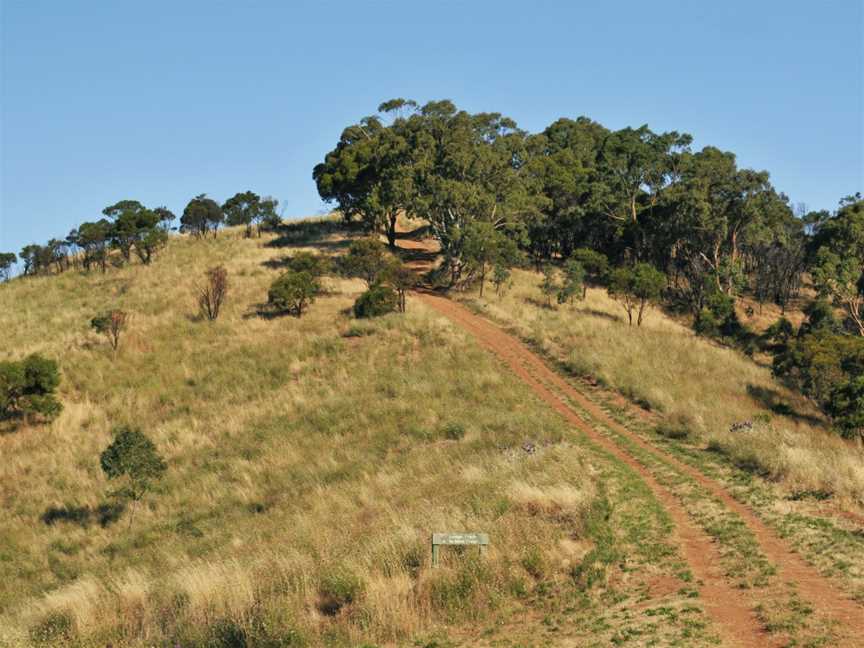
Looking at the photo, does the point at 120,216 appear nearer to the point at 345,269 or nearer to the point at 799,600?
the point at 345,269

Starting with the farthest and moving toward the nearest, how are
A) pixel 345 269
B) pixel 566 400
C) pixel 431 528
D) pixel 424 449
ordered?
pixel 345 269, pixel 566 400, pixel 424 449, pixel 431 528

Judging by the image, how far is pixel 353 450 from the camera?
2461cm

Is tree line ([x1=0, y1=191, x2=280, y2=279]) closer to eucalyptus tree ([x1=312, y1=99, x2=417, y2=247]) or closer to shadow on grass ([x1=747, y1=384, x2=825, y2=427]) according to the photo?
eucalyptus tree ([x1=312, y1=99, x2=417, y2=247])

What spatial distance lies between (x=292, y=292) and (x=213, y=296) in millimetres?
5751

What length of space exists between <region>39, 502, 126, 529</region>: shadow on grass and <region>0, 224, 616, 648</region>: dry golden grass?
327 mm

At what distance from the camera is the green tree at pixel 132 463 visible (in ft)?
74.5

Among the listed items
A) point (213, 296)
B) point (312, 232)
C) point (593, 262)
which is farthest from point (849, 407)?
point (312, 232)

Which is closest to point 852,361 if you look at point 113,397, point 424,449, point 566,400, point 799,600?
point 566,400

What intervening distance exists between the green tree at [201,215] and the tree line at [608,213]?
42.5 feet

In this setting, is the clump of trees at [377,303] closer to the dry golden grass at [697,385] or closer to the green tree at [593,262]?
the dry golden grass at [697,385]

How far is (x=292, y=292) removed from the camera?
44031 mm

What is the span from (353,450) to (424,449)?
2965 millimetres

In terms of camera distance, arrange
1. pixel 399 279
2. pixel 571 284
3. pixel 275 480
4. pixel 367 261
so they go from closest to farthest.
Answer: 1. pixel 275 480
2. pixel 399 279
3. pixel 367 261
4. pixel 571 284

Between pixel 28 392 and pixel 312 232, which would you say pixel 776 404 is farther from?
pixel 312 232
